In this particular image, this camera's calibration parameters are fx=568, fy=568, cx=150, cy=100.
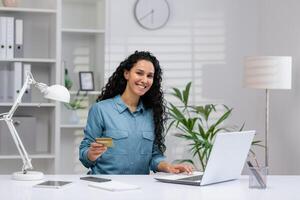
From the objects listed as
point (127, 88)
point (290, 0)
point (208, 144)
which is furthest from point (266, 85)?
point (127, 88)

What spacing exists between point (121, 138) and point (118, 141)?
0.02 meters

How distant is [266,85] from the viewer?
13.1 ft

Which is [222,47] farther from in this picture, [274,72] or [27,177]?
[27,177]

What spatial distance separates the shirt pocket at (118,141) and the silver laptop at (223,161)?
469 mm

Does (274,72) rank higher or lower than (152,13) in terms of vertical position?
lower

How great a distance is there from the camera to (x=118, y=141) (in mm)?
3148

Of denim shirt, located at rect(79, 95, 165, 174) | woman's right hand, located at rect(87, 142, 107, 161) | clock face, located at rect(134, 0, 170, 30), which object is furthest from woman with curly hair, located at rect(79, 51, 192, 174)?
clock face, located at rect(134, 0, 170, 30)

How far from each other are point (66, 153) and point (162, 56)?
1.14 m

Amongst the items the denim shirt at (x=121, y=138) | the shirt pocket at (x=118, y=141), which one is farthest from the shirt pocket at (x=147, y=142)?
Result: the shirt pocket at (x=118, y=141)

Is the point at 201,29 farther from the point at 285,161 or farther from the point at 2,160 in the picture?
the point at 2,160

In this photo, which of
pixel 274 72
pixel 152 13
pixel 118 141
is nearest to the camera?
pixel 118 141

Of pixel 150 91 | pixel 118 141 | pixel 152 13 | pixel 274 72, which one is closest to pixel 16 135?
pixel 118 141

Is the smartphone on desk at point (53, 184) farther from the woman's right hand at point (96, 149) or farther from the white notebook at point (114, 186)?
the woman's right hand at point (96, 149)

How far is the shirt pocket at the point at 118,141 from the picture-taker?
3.13m
